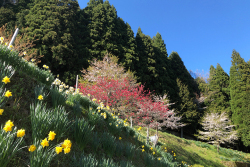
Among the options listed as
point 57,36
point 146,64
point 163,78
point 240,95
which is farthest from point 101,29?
point 240,95

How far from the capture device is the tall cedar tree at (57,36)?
1452cm

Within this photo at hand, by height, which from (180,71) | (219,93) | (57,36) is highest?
(180,71)

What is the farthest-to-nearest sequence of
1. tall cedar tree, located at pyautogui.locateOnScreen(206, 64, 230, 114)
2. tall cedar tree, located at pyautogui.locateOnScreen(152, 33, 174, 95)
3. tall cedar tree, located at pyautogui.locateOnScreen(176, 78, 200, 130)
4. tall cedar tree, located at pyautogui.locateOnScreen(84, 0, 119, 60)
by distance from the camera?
tall cedar tree, located at pyautogui.locateOnScreen(206, 64, 230, 114)
tall cedar tree, located at pyautogui.locateOnScreen(152, 33, 174, 95)
tall cedar tree, located at pyautogui.locateOnScreen(176, 78, 200, 130)
tall cedar tree, located at pyautogui.locateOnScreen(84, 0, 119, 60)

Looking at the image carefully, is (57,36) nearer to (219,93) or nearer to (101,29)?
(101,29)

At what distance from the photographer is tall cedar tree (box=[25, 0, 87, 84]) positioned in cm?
1452

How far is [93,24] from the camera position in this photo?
63.7ft

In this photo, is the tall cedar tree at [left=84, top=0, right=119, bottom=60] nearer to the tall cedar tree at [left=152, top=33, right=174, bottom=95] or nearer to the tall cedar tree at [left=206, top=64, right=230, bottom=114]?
the tall cedar tree at [left=152, top=33, right=174, bottom=95]

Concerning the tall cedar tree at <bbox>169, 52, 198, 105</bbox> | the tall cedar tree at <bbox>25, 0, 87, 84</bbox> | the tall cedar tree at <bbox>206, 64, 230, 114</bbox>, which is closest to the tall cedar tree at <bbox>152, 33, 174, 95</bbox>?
the tall cedar tree at <bbox>169, 52, 198, 105</bbox>

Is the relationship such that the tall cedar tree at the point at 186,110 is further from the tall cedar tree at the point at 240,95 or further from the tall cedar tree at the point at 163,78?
the tall cedar tree at the point at 240,95

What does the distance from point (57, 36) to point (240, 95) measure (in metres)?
26.7

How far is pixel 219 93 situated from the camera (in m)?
23.8

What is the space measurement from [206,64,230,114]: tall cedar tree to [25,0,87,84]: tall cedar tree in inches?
888

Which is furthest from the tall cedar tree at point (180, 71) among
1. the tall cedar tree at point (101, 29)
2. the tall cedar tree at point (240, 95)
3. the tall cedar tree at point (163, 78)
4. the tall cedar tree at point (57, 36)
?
the tall cedar tree at point (57, 36)

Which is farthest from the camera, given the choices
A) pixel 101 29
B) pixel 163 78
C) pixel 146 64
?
pixel 163 78
